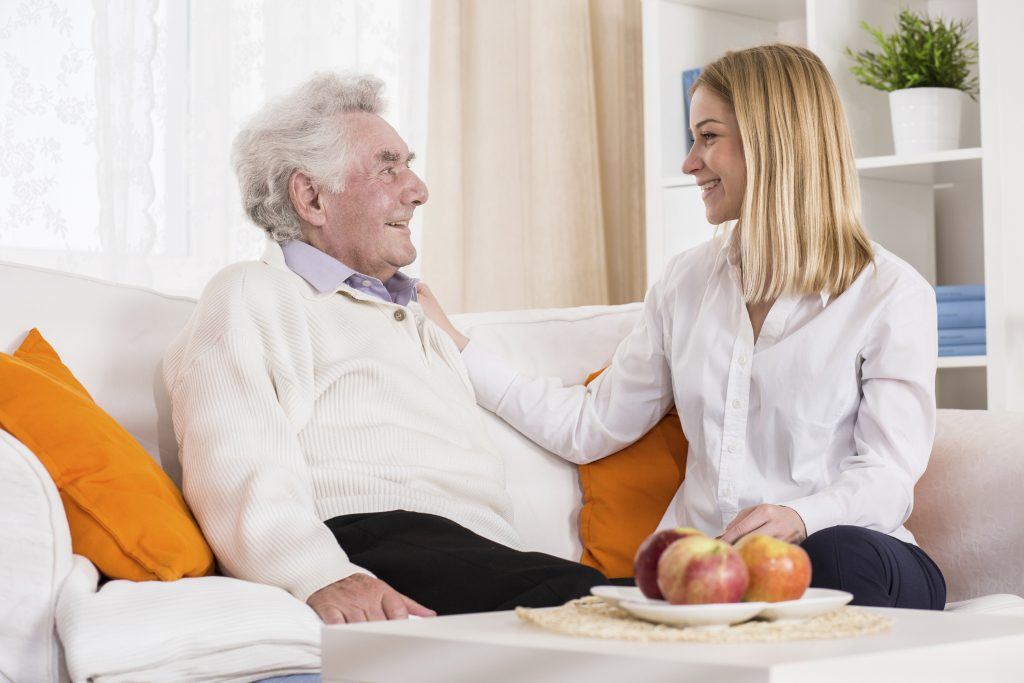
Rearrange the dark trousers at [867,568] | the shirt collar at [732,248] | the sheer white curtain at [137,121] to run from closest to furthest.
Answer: the dark trousers at [867,568] < the shirt collar at [732,248] < the sheer white curtain at [137,121]

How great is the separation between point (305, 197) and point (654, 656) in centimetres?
129

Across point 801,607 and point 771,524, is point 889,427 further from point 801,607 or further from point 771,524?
point 801,607

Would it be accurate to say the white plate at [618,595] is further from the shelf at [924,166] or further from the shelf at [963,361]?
the shelf at [924,166]

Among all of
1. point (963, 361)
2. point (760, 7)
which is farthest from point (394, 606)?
point (760, 7)

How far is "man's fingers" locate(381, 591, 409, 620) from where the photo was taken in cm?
142

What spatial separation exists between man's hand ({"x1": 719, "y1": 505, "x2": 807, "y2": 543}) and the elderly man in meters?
0.20

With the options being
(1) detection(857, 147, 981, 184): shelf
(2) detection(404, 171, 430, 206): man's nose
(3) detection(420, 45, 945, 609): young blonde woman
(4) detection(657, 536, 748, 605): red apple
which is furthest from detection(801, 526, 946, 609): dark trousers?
(1) detection(857, 147, 981, 184): shelf

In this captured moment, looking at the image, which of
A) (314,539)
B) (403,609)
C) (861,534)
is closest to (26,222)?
(314,539)

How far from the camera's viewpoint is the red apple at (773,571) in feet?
3.18

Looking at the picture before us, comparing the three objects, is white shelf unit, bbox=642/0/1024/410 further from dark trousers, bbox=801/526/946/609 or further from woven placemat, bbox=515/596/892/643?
woven placemat, bbox=515/596/892/643

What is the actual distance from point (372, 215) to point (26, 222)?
32.6 inches

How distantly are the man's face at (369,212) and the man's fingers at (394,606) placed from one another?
669mm

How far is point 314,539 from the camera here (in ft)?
4.95

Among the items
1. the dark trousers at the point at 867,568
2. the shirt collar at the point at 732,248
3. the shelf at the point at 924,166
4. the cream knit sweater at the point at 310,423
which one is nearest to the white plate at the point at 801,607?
the dark trousers at the point at 867,568
